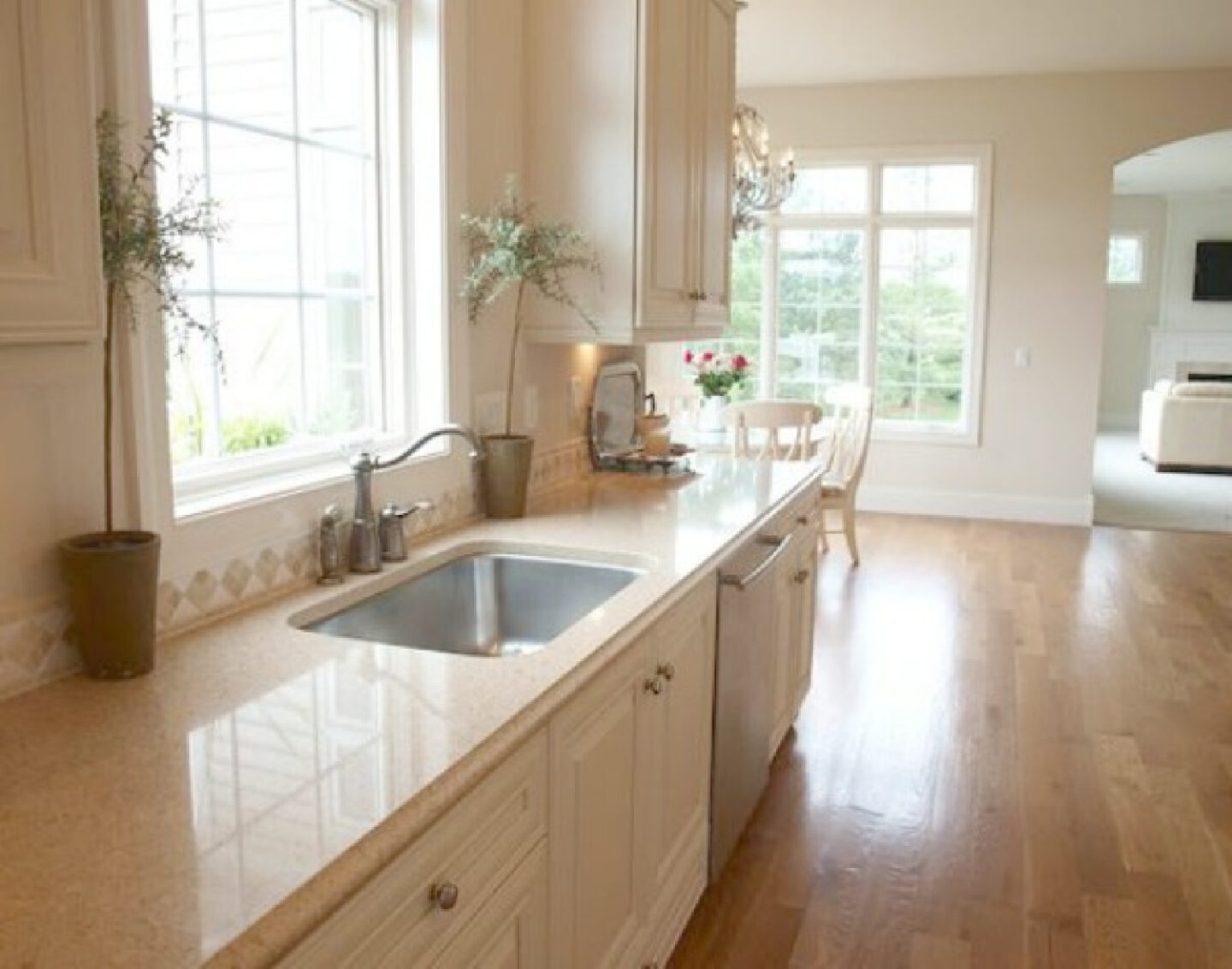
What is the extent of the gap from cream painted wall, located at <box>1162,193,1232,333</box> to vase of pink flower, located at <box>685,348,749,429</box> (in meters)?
8.62

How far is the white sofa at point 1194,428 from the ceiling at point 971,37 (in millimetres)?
3374

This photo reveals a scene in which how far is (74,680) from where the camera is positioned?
151 cm

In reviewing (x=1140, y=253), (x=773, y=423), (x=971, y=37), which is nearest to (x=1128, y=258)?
(x=1140, y=253)

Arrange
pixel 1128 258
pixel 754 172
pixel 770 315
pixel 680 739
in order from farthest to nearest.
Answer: pixel 1128 258, pixel 770 315, pixel 754 172, pixel 680 739

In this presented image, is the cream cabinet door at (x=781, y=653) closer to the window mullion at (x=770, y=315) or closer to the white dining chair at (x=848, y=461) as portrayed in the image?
the white dining chair at (x=848, y=461)

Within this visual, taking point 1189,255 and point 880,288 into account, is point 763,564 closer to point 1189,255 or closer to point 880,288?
point 880,288

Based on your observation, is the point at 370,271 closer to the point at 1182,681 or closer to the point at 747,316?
the point at 1182,681

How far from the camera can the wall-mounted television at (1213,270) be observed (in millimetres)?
12422

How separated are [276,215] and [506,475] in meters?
0.79

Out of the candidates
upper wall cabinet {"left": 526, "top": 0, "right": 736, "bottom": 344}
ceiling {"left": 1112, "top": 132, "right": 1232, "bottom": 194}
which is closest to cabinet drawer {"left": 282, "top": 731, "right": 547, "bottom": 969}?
upper wall cabinet {"left": 526, "top": 0, "right": 736, "bottom": 344}

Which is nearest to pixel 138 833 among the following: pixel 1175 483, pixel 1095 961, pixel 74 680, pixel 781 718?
pixel 74 680

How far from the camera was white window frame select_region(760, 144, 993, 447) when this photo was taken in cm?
720

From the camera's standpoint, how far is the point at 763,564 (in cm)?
264

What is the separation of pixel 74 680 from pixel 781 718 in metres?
2.23
